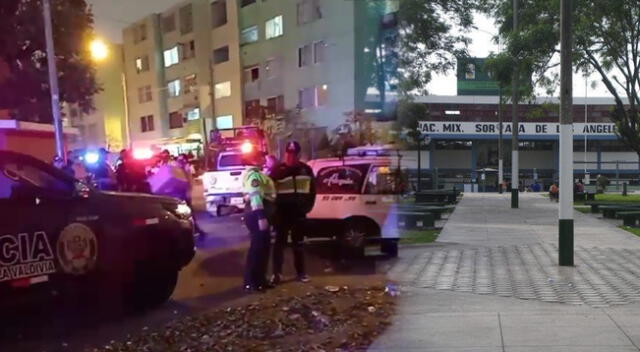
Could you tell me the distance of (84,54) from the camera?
2619 millimetres

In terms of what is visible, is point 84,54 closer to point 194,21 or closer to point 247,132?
point 194,21

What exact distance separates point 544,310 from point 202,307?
2977 millimetres

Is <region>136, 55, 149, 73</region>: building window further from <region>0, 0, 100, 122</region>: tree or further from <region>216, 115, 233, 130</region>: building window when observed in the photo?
<region>216, 115, 233, 130</region>: building window

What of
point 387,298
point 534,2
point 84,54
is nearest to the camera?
point 84,54

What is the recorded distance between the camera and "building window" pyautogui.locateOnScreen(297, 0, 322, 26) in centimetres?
258

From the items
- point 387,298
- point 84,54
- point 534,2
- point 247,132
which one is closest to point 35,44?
point 84,54

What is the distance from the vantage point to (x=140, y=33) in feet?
8.95

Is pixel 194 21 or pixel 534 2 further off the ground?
pixel 534 2

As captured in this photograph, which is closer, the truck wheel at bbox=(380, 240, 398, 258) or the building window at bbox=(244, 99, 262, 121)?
the building window at bbox=(244, 99, 262, 121)

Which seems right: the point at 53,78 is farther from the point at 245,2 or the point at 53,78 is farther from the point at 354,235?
the point at 354,235

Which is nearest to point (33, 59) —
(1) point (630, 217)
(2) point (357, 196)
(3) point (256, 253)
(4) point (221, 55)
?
(4) point (221, 55)

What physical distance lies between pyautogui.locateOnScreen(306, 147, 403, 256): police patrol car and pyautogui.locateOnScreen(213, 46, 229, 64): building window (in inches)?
25.4

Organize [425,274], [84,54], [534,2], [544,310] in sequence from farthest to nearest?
[534,2], [425,274], [544,310], [84,54]

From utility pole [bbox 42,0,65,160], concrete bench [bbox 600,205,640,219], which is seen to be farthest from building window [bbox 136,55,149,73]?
concrete bench [bbox 600,205,640,219]
